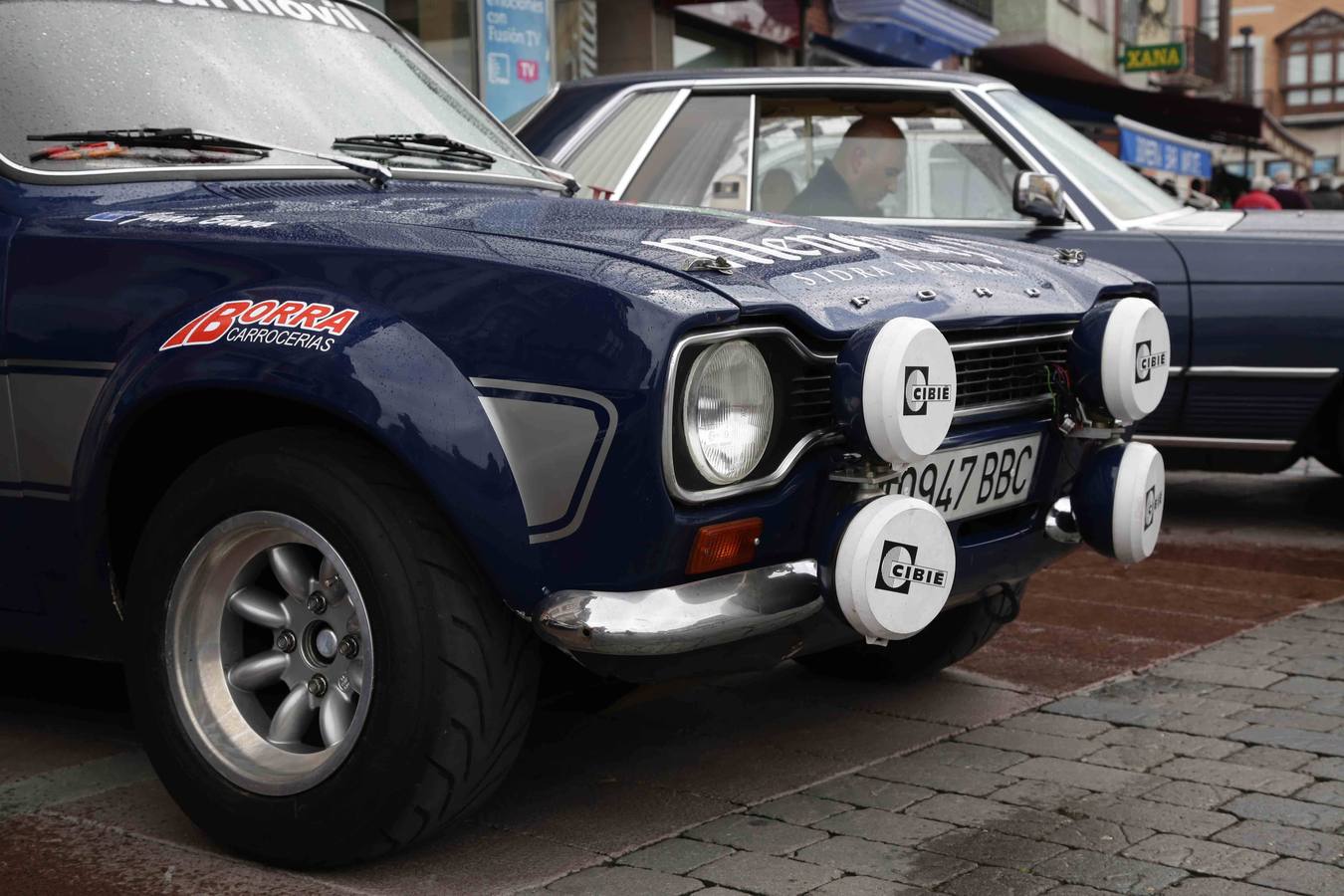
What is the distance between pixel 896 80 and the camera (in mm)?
6668

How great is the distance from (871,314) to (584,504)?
0.69 meters

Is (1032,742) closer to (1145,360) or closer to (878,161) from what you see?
(1145,360)

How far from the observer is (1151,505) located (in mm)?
3594

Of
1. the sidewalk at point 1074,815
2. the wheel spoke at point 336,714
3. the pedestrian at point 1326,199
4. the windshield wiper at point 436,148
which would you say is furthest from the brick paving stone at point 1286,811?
the pedestrian at point 1326,199

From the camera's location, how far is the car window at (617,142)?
6648 mm

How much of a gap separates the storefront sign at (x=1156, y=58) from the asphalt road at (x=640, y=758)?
25.9m

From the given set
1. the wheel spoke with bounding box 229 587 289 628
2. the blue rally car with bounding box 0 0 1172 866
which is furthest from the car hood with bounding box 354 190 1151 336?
the wheel spoke with bounding box 229 587 289 628

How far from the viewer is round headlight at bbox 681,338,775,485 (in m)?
2.83

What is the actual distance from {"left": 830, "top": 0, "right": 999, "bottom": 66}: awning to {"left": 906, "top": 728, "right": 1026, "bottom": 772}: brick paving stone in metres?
14.8

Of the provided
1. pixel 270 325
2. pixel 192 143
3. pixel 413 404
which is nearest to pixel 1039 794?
pixel 413 404

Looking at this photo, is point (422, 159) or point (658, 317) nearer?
point (658, 317)

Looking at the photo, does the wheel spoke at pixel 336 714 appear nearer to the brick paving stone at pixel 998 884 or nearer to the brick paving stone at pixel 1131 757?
the brick paving stone at pixel 998 884

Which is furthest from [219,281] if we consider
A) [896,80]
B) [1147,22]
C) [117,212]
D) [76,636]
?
[1147,22]

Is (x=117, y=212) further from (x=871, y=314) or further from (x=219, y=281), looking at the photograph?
(x=871, y=314)
